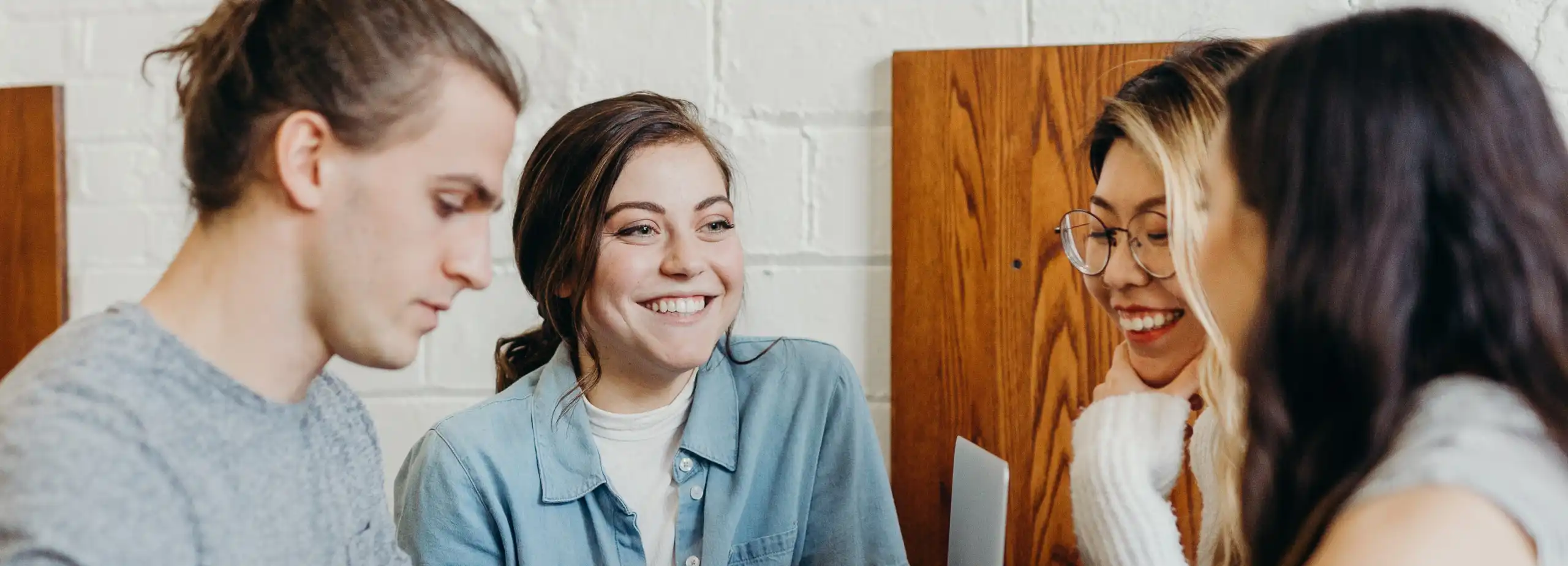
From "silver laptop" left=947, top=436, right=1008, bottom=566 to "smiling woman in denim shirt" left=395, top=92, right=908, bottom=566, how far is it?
19 cm

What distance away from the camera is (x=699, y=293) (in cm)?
112

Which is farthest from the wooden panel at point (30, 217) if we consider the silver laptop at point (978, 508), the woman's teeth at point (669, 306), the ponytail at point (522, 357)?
the silver laptop at point (978, 508)

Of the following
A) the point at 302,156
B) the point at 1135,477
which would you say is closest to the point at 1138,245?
the point at 1135,477

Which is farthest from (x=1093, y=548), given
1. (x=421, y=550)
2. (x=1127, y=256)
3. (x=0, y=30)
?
(x=0, y=30)

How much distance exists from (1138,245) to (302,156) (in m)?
0.69

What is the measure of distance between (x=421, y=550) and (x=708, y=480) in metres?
0.29

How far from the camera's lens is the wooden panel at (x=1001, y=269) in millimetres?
1271

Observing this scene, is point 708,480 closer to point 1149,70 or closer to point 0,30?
point 1149,70

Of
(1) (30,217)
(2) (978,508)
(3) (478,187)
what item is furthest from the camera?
(1) (30,217)

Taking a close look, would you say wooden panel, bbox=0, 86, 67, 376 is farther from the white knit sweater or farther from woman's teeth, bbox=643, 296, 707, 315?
the white knit sweater

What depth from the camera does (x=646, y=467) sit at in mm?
1170

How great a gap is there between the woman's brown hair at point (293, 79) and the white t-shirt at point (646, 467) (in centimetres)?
52

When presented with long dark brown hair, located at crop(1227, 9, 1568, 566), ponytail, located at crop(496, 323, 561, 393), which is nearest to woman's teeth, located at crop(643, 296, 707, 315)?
ponytail, located at crop(496, 323, 561, 393)

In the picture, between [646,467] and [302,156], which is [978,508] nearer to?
[646,467]
